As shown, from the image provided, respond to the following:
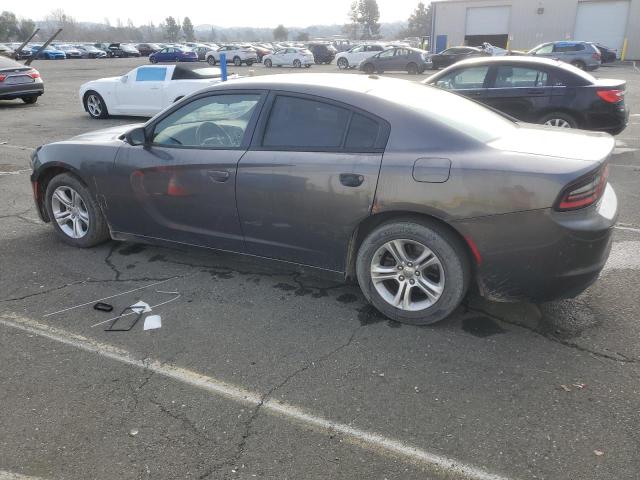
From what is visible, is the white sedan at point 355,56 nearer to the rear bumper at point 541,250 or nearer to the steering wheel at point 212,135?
the steering wheel at point 212,135

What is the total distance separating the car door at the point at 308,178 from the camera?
357cm

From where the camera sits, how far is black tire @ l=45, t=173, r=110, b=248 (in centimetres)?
484

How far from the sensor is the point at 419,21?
109625mm

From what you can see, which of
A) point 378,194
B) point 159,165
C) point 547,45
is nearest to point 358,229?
point 378,194

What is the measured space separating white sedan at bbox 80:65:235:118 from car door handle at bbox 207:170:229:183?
28.2 feet

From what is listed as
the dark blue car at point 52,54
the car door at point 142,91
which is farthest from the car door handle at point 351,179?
the dark blue car at point 52,54

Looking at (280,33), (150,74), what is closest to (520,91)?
(150,74)

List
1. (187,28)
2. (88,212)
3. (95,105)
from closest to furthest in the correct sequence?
(88,212) → (95,105) → (187,28)

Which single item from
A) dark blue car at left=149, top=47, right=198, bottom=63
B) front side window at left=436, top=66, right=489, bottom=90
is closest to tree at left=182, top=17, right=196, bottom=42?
dark blue car at left=149, top=47, right=198, bottom=63

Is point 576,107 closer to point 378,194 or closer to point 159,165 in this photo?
point 378,194

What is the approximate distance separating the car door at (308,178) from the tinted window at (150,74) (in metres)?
9.69

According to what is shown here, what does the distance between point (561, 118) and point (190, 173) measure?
6.59 m

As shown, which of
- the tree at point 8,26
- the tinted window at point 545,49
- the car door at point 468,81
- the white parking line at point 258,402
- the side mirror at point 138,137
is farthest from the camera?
the tree at point 8,26

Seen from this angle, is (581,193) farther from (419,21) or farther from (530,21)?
(419,21)
